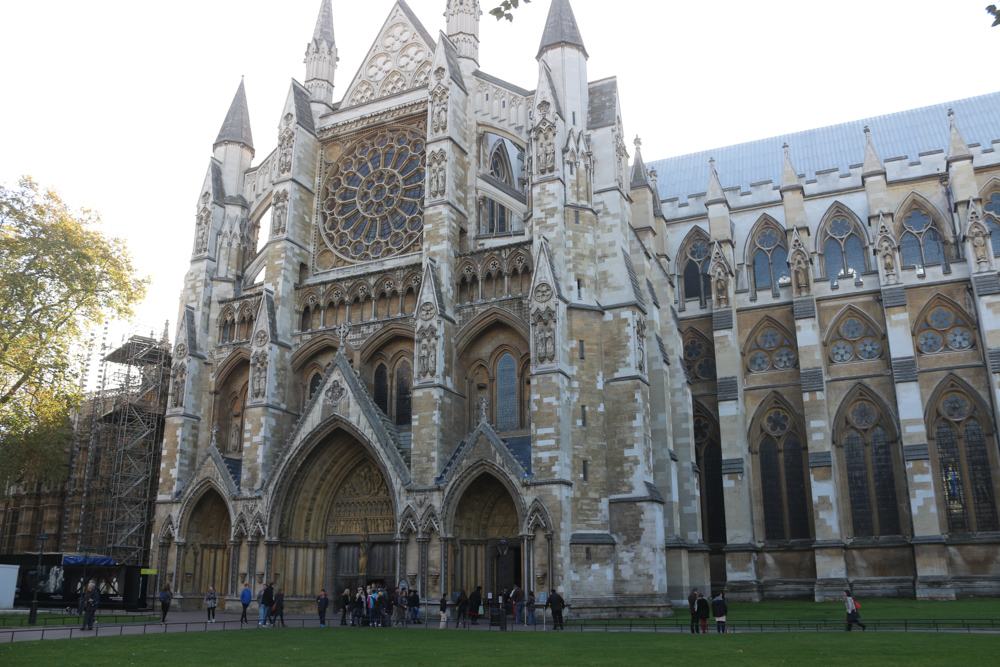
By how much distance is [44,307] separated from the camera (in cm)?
2880

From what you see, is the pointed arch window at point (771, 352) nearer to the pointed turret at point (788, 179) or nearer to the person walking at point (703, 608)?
the pointed turret at point (788, 179)

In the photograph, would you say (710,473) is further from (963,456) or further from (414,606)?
(414,606)

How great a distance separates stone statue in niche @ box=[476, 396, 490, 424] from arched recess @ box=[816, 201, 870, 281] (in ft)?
56.5

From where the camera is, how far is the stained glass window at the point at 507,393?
2686 centimetres

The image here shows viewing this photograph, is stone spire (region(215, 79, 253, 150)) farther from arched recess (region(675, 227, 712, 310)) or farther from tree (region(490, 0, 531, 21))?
tree (region(490, 0, 531, 21))

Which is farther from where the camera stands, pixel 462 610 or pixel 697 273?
pixel 697 273

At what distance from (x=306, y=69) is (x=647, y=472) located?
889 inches

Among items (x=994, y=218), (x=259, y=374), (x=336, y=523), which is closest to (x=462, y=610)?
(x=336, y=523)

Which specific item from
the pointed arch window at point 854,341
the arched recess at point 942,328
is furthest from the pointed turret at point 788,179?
the arched recess at point 942,328

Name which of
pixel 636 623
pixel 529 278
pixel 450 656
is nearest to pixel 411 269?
pixel 529 278

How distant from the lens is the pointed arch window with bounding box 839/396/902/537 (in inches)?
1214

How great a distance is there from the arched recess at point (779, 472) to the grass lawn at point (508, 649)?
15307mm

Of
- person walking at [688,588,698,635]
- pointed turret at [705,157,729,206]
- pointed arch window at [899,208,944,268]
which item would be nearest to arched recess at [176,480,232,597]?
person walking at [688,588,698,635]

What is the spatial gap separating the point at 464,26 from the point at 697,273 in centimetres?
1545
